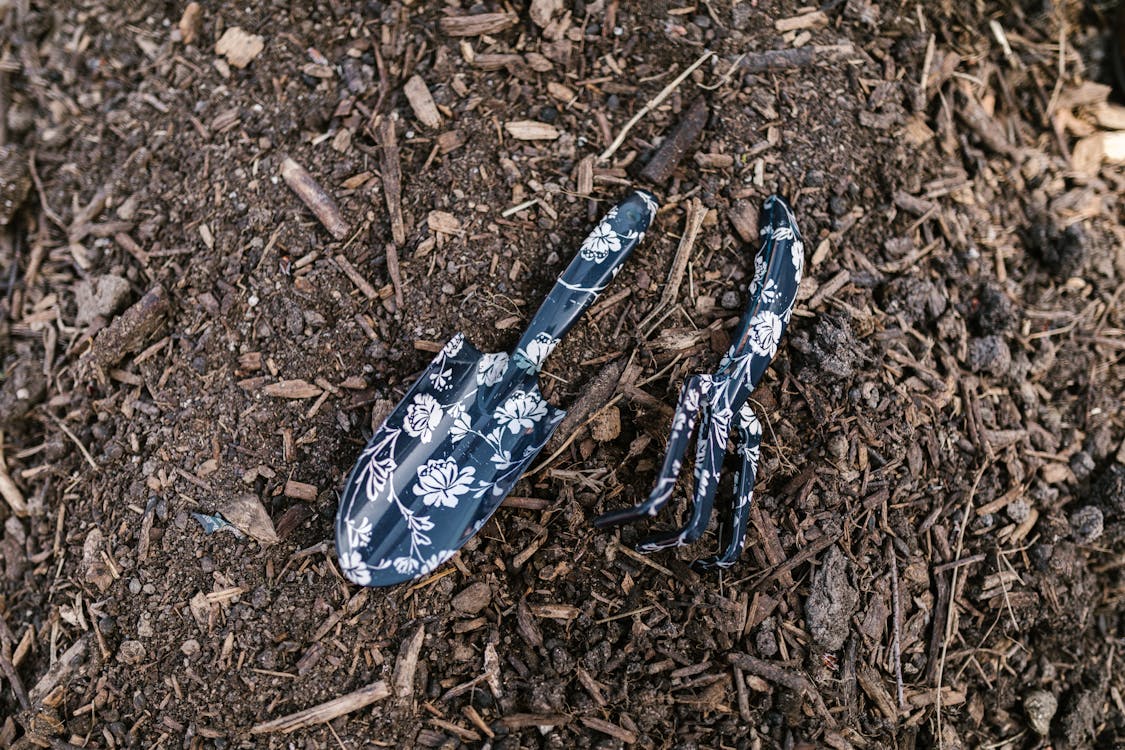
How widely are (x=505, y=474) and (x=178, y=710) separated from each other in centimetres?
114

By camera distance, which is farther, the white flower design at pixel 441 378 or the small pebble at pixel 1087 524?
the small pebble at pixel 1087 524

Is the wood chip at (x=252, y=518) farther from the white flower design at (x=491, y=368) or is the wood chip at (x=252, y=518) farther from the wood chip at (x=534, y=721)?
the wood chip at (x=534, y=721)

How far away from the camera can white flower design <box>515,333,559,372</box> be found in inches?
95.4

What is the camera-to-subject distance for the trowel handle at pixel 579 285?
2.43 meters

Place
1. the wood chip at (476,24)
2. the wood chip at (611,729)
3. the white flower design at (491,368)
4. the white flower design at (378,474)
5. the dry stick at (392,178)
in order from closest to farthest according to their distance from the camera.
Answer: the wood chip at (611,729), the white flower design at (378,474), the white flower design at (491,368), the dry stick at (392,178), the wood chip at (476,24)

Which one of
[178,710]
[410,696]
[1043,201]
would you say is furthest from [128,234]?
[1043,201]

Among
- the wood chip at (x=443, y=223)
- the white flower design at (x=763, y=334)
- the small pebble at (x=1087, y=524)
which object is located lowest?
the small pebble at (x=1087, y=524)

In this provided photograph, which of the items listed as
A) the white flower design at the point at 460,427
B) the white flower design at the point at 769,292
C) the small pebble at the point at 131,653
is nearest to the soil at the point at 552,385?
the small pebble at the point at 131,653

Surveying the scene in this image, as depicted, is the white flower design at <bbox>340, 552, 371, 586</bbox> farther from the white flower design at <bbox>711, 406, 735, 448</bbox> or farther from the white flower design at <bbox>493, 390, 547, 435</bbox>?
the white flower design at <bbox>711, 406, 735, 448</bbox>

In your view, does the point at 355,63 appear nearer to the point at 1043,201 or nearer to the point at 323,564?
the point at 323,564

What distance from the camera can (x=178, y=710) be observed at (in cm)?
231

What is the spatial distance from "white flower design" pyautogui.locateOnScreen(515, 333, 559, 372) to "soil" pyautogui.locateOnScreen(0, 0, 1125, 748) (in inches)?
3.0

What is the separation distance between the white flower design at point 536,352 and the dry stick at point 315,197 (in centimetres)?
71

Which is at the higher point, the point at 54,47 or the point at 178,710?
the point at 54,47
